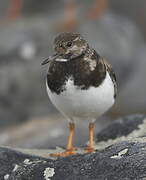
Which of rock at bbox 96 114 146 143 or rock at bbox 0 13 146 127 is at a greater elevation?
rock at bbox 0 13 146 127

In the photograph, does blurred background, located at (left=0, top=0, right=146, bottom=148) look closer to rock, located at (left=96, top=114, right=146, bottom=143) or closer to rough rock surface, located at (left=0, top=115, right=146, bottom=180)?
rock, located at (left=96, top=114, right=146, bottom=143)

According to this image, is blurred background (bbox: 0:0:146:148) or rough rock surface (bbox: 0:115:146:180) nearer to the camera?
rough rock surface (bbox: 0:115:146:180)

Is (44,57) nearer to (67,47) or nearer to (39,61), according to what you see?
(39,61)

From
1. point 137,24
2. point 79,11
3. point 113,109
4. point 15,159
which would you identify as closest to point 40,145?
point 15,159

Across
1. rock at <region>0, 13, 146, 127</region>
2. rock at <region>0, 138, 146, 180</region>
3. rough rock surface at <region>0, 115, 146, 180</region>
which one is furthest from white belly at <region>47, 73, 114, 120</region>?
rock at <region>0, 13, 146, 127</region>

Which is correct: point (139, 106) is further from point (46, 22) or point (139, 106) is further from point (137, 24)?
point (137, 24)

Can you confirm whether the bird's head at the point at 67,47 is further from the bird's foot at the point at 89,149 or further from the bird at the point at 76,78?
the bird's foot at the point at 89,149
